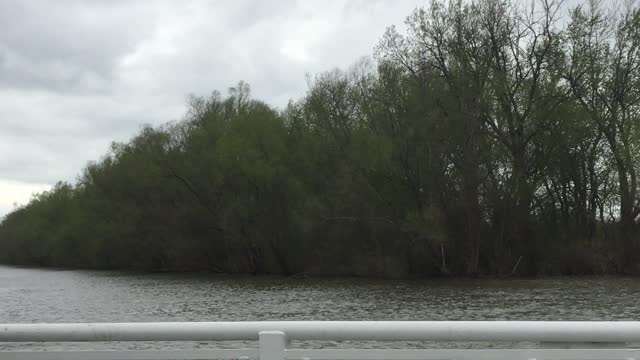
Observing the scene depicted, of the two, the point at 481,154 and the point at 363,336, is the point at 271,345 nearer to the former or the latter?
the point at 363,336

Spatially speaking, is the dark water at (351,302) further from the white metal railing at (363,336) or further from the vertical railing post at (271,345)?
the vertical railing post at (271,345)

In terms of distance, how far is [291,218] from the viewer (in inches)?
2547

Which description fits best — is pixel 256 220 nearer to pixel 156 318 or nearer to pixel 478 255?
pixel 478 255

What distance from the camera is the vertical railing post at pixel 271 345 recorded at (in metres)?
3.16

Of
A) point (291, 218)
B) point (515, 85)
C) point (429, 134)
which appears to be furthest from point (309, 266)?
point (515, 85)

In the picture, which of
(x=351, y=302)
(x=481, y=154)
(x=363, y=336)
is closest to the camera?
(x=363, y=336)

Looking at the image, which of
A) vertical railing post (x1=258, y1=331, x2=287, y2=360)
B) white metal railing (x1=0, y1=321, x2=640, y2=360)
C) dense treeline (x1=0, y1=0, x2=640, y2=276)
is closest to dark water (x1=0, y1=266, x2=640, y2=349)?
dense treeline (x1=0, y1=0, x2=640, y2=276)

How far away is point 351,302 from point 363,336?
100ft

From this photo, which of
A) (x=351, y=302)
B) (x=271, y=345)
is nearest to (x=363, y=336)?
(x=271, y=345)

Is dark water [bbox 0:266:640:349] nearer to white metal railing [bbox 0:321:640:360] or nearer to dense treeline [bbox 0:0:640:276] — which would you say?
dense treeline [bbox 0:0:640:276]

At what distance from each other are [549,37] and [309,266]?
95.2 ft

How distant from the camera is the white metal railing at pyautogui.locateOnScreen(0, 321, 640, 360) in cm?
308

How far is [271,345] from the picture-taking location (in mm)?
3164

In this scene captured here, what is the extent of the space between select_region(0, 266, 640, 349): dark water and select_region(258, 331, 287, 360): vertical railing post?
2269cm
